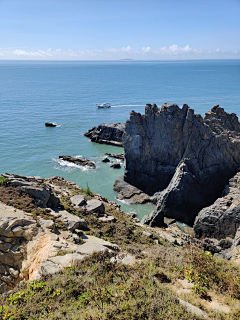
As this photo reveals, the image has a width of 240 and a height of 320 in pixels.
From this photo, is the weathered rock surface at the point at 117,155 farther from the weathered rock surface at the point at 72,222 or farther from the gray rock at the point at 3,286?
the gray rock at the point at 3,286

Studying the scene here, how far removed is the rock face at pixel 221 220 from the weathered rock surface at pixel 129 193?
438 inches

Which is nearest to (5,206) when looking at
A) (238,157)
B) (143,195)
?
(143,195)

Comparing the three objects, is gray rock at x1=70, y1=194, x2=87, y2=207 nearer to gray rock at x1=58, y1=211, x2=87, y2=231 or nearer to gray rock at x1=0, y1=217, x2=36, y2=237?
gray rock at x1=58, y1=211, x2=87, y2=231

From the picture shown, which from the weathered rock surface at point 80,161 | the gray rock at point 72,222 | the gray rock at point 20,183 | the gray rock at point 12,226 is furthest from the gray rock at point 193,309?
the weathered rock surface at point 80,161

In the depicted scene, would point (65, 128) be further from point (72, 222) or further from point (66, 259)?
point (66, 259)

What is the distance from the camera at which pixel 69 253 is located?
43.7 ft

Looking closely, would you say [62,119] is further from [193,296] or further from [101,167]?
[193,296]

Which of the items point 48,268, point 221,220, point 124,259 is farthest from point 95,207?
point 221,220

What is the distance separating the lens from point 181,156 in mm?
38188

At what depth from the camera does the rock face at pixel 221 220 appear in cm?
2492

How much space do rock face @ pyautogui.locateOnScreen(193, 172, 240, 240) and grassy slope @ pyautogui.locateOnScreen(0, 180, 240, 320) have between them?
12899mm

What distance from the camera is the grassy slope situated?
8.80 meters

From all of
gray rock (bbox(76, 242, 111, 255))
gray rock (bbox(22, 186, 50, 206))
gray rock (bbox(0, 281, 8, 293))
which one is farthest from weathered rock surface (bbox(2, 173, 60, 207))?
gray rock (bbox(76, 242, 111, 255))

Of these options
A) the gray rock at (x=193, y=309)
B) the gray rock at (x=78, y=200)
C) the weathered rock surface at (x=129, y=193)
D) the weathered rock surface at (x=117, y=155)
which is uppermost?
the gray rock at (x=193, y=309)
